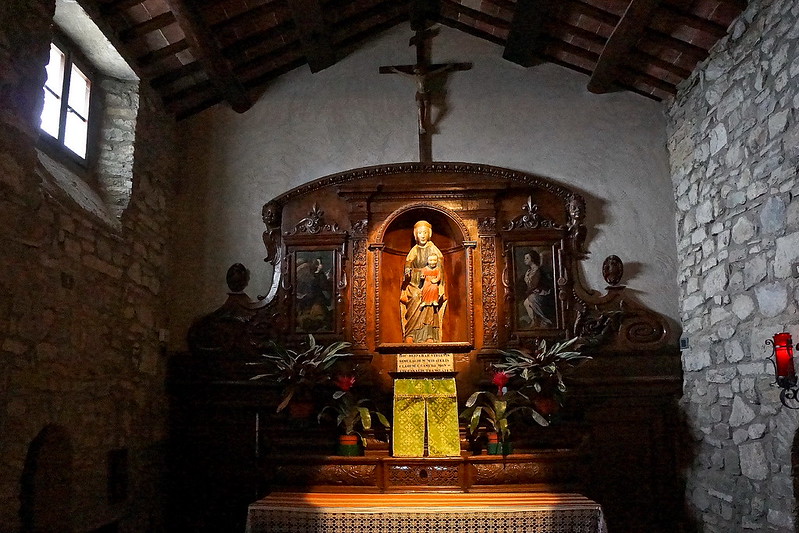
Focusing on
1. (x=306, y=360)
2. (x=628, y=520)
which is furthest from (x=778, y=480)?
(x=306, y=360)

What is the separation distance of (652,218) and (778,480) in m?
2.83

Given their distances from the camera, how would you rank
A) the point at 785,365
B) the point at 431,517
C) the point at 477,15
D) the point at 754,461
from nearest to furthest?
the point at 785,365
the point at 431,517
the point at 754,461
the point at 477,15

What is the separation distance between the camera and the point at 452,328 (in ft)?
22.9

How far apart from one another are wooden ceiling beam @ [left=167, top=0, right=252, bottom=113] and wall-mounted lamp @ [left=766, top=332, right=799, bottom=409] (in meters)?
5.12

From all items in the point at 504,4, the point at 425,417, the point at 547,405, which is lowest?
the point at 425,417

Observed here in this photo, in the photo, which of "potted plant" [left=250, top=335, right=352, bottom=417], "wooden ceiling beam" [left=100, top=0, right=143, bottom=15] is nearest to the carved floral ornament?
"potted plant" [left=250, top=335, right=352, bottom=417]

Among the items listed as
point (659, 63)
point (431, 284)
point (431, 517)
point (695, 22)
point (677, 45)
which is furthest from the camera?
point (431, 284)

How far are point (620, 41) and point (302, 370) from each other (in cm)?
408

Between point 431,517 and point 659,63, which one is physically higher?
point 659,63

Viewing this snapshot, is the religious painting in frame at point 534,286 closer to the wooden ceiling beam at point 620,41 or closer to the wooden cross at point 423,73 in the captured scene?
the wooden cross at point 423,73

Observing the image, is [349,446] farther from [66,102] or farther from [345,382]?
[66,102]

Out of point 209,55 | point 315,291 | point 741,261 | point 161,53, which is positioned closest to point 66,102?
point 161,53

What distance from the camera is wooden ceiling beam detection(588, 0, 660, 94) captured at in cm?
580

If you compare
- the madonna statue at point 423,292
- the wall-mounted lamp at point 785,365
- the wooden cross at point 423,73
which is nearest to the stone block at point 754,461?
the wall-mounted lamp at point 785,365
